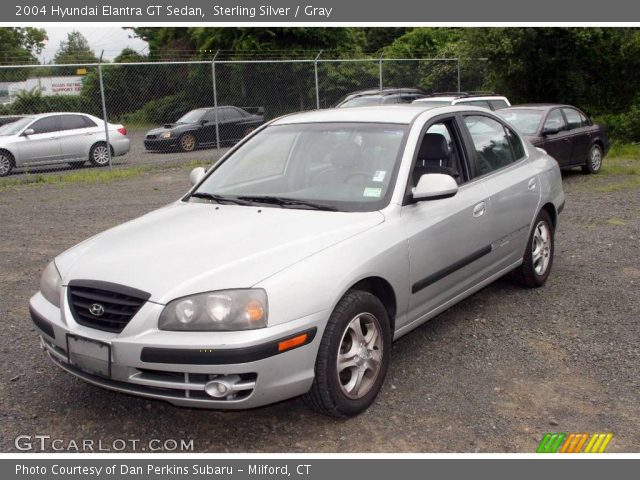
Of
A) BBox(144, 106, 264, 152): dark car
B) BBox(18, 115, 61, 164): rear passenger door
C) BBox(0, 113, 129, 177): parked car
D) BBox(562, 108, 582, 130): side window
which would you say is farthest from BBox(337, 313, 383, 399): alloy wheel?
BBox(144, 106, 264, 152): dark car

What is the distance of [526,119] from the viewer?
480 inches

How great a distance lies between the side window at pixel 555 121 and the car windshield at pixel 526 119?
0.58ft

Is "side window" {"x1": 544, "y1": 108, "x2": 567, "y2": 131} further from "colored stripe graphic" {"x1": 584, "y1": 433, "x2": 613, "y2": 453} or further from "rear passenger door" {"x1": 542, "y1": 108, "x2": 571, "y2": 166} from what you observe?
"colored stripe graphic" {"x1": 584, "y1": 433, "x2": 613, "y2": 453}

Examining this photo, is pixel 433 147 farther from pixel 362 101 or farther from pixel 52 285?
pixel 362 101

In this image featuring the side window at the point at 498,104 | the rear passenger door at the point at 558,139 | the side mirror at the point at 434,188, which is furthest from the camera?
the side window at the point at 498,104

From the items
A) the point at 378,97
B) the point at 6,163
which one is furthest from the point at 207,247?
the point at 378,97

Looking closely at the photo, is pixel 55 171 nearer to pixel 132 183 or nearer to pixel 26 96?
pixel 26 96

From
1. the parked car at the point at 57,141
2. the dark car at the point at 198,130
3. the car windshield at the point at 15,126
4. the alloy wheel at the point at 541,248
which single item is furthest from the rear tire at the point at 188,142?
the alloy wheel at the point at 541,248

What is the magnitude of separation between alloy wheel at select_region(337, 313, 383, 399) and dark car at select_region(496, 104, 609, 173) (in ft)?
27.5

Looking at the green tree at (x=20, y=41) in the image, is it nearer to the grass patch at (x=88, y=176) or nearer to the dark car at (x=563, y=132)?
the grass patch at (x=88, y=176)

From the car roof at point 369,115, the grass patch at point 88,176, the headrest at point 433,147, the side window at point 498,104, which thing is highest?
the car roof at point 369,115

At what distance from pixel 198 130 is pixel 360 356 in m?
16.5

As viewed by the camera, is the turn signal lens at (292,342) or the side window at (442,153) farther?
the side window at (442,153)

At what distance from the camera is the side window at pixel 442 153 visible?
4.79 metres
